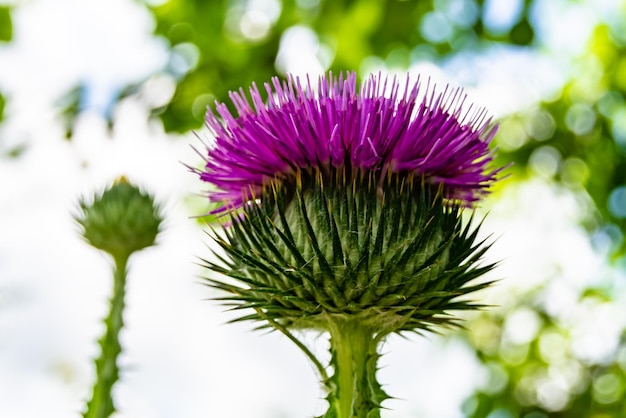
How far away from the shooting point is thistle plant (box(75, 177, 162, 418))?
9.53 ft

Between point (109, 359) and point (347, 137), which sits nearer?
point (347, 137)

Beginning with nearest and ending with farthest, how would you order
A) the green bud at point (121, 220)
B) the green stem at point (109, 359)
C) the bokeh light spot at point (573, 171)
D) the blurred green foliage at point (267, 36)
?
the green stem at point (109, 359) → the green bud at point (121, 220) → the blurred green foliage at point (267, 36) → the bokeh light spot at point (573, 171)

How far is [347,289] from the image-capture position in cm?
199

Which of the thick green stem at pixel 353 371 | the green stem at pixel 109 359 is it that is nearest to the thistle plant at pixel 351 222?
the thick green stem at pixel 353 371

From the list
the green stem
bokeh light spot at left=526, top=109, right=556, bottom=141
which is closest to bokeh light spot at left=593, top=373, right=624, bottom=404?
bokeh light spot at left=526, top=109, right=556, bottom=141

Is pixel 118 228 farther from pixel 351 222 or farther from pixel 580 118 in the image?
pixel 580 118

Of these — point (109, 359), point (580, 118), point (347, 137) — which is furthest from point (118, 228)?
point (580, 118)

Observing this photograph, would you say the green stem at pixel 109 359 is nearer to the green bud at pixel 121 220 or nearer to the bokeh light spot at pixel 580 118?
the green bud at pixel 121 220

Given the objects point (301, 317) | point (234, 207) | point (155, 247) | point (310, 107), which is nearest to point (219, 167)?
point (234, 207)

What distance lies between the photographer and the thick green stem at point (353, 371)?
2049 mm

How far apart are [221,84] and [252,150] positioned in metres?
3.24

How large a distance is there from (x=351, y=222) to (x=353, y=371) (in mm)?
417

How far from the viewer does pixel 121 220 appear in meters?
3.24

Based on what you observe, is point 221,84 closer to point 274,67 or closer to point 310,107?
point 274,67
